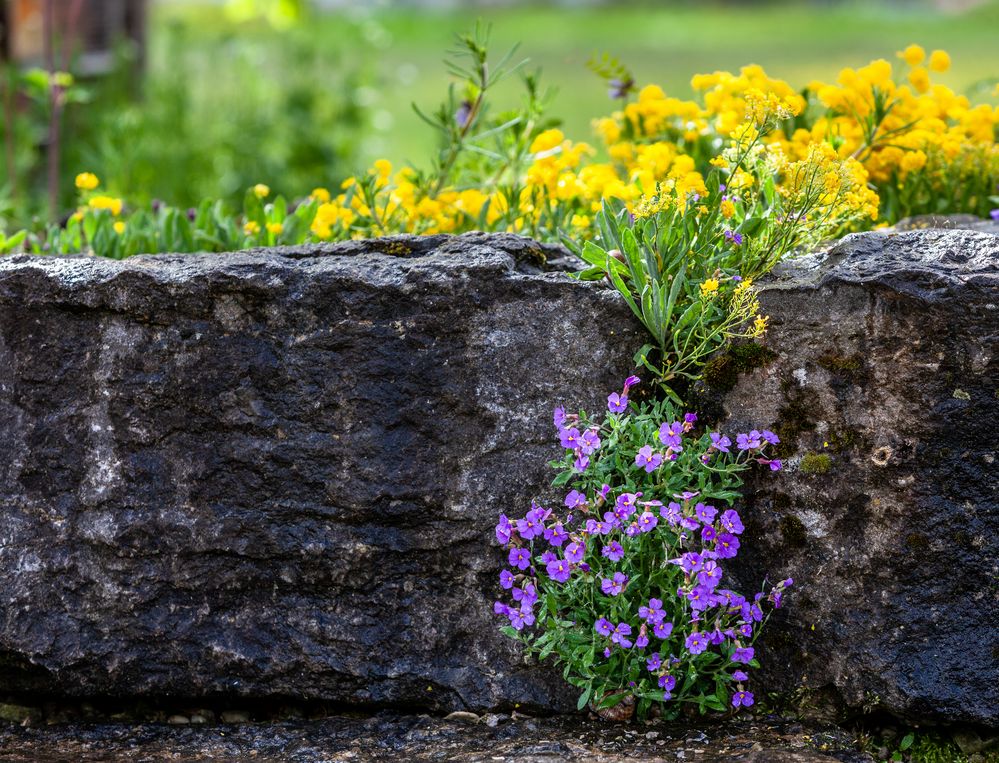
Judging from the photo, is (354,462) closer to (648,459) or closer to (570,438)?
(570,438)

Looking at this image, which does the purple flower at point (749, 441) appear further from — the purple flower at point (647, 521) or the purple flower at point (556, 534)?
the purple flower at point (556, 534)

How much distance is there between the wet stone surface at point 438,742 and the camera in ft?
8.37

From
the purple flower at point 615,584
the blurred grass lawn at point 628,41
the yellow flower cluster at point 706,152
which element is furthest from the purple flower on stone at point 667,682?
the blurred grass lawn at point 628,41

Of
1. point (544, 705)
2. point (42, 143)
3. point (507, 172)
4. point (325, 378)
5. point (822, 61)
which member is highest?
point (822, 61)

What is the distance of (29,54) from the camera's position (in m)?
8.24

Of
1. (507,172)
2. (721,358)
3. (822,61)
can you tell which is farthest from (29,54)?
(822,61)

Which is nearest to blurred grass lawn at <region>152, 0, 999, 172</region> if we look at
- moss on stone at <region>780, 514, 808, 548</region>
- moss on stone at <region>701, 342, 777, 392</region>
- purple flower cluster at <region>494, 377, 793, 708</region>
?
moss on stone at <region>701, 342, 777, 392</region>

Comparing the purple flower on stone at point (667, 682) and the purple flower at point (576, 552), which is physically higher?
the purple flower at point (576, 552)

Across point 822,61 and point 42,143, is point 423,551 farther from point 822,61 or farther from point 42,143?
point 822,61

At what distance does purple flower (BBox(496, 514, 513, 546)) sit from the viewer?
2.65m

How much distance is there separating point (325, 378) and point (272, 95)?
19.9ft

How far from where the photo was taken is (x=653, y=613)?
2586mm

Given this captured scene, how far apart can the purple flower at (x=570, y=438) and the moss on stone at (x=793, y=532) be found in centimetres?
51

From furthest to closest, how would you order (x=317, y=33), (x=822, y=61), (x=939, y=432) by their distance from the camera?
(x=822, y=61)
(x=317, y=33)
(x=939, y=432)
